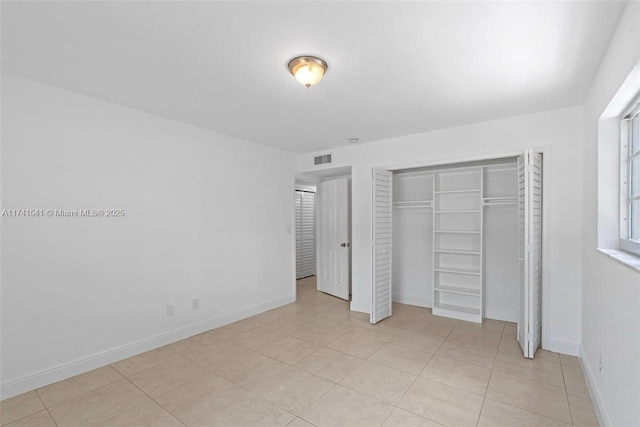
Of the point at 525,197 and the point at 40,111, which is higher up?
the point at 40,111

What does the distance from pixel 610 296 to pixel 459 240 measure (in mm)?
2469

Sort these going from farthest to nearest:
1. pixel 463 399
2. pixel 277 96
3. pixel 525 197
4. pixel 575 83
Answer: pixel 525 197, pixel 277 96, pixel 575 83, pixel 463 399

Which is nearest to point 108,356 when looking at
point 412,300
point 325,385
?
point 325,385

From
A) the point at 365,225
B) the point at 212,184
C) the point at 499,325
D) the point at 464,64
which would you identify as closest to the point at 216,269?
the point at 212,184

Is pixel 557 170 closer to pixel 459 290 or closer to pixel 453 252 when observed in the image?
pixel 453 252

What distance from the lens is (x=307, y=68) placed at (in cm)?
208

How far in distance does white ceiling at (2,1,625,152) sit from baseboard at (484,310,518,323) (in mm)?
2545

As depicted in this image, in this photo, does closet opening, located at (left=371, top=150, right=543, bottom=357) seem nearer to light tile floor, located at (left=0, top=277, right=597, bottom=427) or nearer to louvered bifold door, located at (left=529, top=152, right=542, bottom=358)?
light tile floor, located at (left=0, top=277, right=597, bottom=427)

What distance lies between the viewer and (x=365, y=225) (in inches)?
176

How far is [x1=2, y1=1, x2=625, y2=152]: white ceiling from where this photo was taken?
5.35 ft

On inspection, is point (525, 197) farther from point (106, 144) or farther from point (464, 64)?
point (106, 144)

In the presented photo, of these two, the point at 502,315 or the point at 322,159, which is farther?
the point at 322,159

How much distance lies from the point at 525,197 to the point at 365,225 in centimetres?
205

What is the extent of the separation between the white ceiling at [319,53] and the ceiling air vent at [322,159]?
63.1 inches
